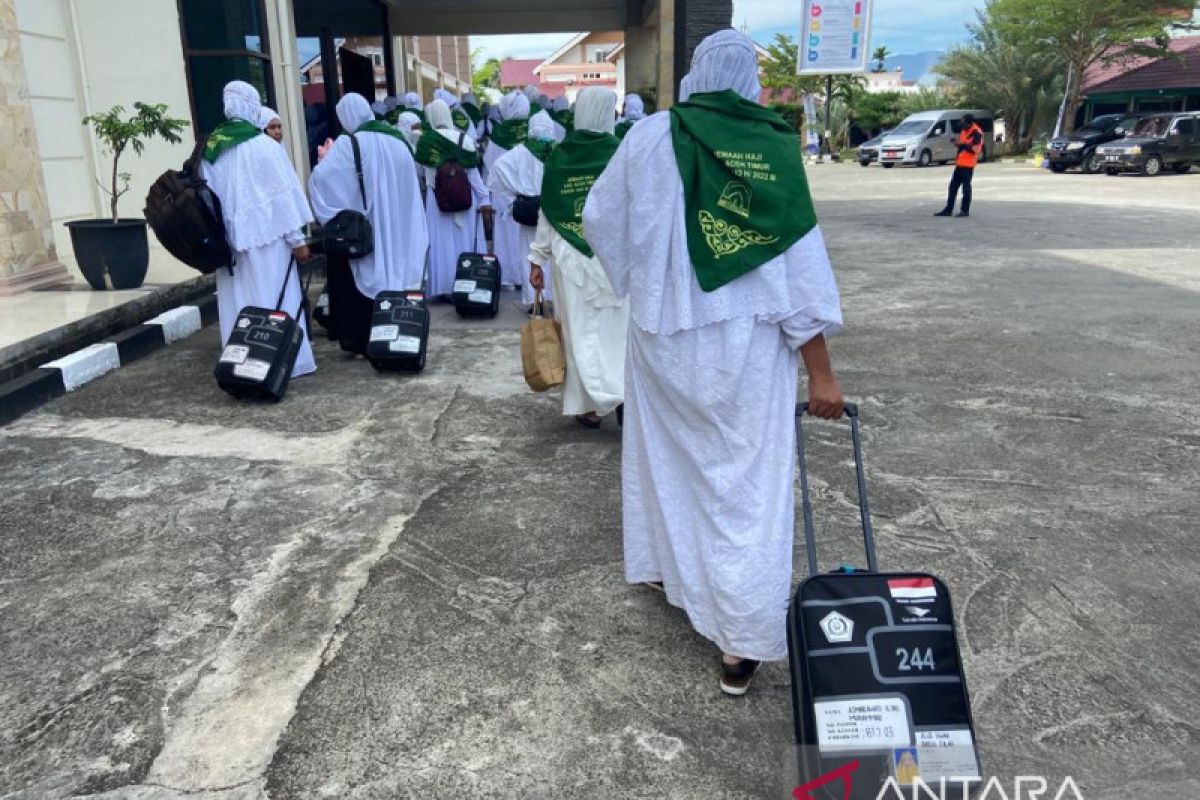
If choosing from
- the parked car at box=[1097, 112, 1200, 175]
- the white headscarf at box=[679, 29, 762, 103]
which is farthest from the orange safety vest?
the white headscarf at box=[679, 29, 762, 103]

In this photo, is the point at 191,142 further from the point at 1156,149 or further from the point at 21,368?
the point at 1156,149

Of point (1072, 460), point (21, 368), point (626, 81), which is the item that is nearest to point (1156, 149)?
point (626, 81)

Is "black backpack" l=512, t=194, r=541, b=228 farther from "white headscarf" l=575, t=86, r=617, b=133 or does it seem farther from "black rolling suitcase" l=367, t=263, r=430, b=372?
"white headscarf" l=575, t=86, r=617, b=133

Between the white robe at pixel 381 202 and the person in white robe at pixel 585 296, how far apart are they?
1895 mm

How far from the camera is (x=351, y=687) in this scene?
8.30ft

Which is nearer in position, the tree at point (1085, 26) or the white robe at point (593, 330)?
the white robe at point (593, 330)

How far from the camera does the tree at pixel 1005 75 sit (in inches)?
1277

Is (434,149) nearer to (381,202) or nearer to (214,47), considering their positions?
(381,202)

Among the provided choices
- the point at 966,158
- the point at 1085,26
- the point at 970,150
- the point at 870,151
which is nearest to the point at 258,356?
the point at 970,150

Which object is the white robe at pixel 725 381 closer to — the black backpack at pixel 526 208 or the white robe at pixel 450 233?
the black backpack at pixel 526 208

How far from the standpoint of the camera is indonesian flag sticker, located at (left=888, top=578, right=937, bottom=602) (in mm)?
2080

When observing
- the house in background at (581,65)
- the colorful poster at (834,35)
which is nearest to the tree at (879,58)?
the house in background at (581,65)

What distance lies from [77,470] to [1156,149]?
78.6 feet

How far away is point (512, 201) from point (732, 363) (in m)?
5.33
